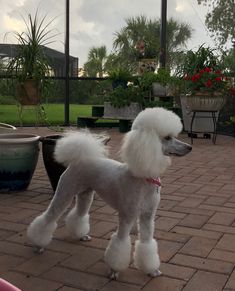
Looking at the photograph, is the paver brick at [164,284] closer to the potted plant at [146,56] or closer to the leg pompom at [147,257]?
the leg pompom at [147,257]

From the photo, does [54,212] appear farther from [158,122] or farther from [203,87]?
[203,87]

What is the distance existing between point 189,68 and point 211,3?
7.47 ft

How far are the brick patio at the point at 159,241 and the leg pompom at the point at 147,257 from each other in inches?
2.1

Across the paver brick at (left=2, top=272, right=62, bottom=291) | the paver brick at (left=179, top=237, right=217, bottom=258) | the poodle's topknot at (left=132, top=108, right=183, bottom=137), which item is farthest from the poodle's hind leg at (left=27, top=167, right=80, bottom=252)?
the paver brick at (left=179, top=237, right=217, bottom=258)

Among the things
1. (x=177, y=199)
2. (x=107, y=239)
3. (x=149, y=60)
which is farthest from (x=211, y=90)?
(x=107, y=239)

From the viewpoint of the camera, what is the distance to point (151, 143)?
2.13 meters

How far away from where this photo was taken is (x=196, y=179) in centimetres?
474

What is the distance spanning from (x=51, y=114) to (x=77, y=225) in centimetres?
730

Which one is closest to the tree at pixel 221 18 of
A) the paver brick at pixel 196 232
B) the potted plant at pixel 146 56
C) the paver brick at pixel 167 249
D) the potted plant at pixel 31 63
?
the potted plant at pixel 146 56

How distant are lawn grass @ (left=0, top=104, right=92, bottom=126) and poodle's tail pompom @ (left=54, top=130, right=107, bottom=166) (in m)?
6.55

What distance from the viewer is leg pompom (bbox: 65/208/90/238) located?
2.84m

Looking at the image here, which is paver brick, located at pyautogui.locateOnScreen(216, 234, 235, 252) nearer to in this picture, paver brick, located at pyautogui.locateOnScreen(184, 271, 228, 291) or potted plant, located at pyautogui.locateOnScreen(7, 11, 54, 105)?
paver brick, located at pyautogui.locateOnScreen(184, 271, 228, 291)

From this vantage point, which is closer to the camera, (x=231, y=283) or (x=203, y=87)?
(x=231, y=283)

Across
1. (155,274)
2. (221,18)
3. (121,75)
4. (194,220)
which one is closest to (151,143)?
(155,274)
